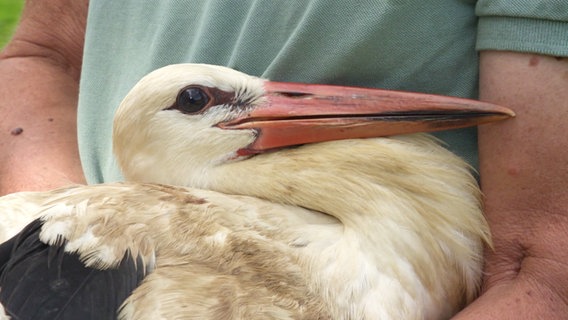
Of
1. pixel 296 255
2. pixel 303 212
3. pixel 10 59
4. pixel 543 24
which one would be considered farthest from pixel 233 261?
pixel 10 59

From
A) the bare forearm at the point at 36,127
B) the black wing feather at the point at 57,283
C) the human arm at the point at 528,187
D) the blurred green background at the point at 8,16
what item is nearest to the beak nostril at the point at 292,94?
the human arm at the point at 528,187

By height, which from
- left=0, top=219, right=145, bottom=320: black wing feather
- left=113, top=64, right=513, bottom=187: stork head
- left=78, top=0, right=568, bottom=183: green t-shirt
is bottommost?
left=0, top=219, right=145, bottom=320: black wing feather

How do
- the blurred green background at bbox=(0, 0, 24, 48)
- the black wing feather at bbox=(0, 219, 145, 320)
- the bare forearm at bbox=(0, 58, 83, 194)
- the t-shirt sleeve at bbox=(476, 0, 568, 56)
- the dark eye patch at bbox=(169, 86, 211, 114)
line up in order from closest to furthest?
1. the black wing feather at bbox=(0, 219, 145, 320)
2. the t-shirt sleeve at bbox=(476, 0, 568, 56)
3. the dark eye patch at bbox=(169, 86, 211, 114)
4. the bare forearm at bbox=(0, 58, 83, 194)
5. the blurred green background at bbox=(0, 0, 24, 48)

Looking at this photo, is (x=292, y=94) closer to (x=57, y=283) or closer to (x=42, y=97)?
(x=57, y=283)

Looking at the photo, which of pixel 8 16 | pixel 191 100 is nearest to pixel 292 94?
pixel 191 100

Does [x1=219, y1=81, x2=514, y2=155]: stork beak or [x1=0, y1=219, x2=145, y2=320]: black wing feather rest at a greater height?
[x1=219, y1=81, x2=514, y2=155]: stork beak

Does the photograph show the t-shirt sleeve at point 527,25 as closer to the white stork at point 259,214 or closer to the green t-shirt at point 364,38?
the green t-shirt at point 364,38

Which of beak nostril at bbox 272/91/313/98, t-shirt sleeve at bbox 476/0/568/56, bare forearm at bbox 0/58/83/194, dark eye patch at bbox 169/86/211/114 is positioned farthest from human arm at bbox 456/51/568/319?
bare forearm at bbox 0/58/83/194

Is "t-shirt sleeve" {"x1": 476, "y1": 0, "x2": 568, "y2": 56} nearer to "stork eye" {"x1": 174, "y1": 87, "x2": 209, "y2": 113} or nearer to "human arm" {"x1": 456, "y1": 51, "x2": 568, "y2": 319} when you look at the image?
"human arm" {"x1": 456, "y1": 51, "x2": 568, "y2": 319}

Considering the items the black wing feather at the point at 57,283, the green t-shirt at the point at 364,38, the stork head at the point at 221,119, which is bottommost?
the black wing feather at the point at 57,283
